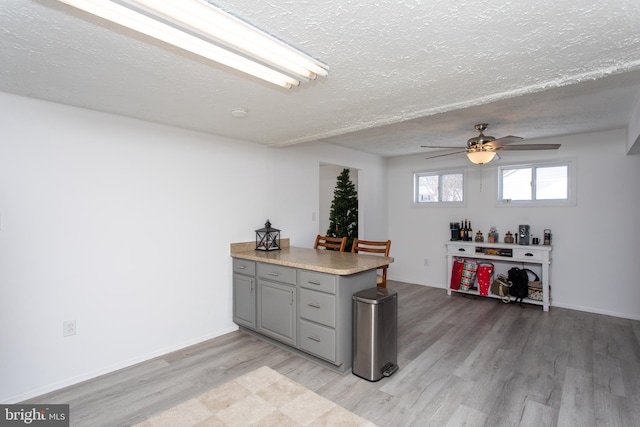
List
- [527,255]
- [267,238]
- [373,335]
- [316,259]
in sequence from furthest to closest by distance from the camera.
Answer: [527,255] → [267,238] → [316,259] → [373,335]

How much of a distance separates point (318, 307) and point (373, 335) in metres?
0.50

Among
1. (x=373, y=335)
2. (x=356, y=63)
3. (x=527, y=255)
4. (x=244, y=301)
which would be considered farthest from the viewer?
(x=527, y=255)

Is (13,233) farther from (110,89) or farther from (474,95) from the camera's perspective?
(474,95)

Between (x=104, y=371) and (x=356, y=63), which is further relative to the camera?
(x=104, y=371)

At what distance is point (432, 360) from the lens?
2838mm

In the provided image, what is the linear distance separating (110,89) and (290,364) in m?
2.51

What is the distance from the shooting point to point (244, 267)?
337 cm

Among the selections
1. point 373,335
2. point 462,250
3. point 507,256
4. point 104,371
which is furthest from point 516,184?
point 104,371

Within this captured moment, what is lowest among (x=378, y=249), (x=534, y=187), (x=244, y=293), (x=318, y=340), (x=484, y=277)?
(x=318, y=340)

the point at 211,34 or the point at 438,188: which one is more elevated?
the point at 211,34

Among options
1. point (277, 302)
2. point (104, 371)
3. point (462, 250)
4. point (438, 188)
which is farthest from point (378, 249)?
point (104, 371)

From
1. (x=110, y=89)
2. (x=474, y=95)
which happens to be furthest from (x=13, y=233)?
(x=474, y=95)

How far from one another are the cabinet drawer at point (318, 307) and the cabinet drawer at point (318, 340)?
60 millimetres

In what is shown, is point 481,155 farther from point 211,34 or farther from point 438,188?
point 211,34
